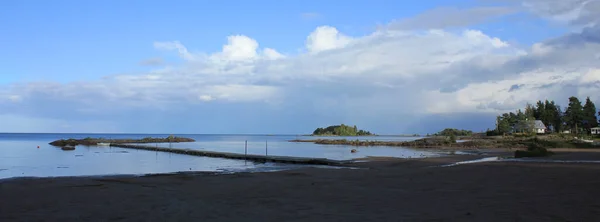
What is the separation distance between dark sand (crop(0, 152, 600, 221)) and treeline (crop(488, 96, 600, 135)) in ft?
291

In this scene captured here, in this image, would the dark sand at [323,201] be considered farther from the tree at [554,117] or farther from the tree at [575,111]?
the tree at [554,117]

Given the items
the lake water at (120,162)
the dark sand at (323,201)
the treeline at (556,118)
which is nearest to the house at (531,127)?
the treeline at (556,118)

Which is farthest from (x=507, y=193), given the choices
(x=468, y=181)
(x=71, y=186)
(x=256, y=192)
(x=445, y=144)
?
(x=445, y=144)

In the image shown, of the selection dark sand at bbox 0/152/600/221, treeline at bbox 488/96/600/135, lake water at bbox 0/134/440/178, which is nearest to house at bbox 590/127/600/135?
treeline at bbox 488/96/600/135

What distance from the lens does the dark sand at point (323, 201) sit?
793 centimetres

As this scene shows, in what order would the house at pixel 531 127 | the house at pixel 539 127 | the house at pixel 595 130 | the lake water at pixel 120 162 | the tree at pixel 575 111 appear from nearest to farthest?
the lake water at pixel 120 162 < the tree at pixel 575 111 < the house at pixel 595 130 < the house at pixel 531 127 < the house at pixel 539 127

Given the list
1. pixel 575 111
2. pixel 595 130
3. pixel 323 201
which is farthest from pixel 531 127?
pixel 323 201

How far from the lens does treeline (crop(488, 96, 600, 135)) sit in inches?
3511

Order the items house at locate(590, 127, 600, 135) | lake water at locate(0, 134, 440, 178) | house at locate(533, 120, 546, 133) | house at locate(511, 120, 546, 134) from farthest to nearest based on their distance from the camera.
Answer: house at locate(533, 120, 546, 133) < house at locate(511, 120, 546, 134) < house at locate(590, 127, 600, 135) < lake water at locate(0, 134, 440, 178)

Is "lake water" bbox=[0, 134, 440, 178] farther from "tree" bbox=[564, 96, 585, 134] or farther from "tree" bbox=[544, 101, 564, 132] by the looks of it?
"tree" bbox=[544, 101, 564, 132]

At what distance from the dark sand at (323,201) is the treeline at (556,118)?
88739 millimetres

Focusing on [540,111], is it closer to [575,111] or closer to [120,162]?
[575,111]

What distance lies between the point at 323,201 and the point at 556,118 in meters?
107

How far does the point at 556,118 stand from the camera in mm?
99562
